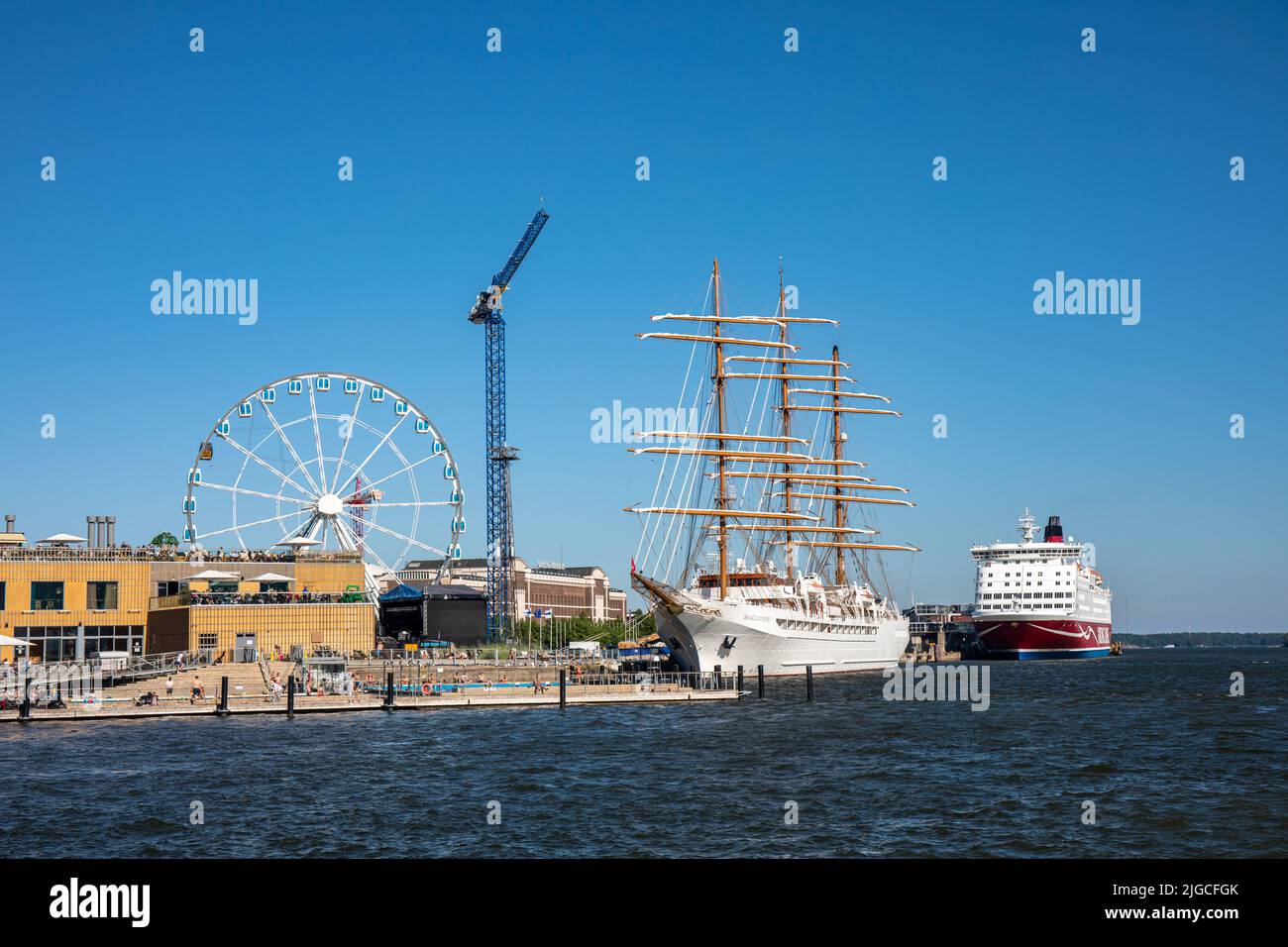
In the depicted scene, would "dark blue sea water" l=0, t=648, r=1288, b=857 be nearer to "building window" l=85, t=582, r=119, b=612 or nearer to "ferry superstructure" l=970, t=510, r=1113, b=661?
"building window" l=85, t=582, r=119, b=612

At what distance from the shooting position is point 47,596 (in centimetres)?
9156

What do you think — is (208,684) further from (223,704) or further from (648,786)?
(648,786)

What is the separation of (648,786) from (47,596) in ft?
224

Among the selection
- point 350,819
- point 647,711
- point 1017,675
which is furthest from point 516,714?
point 1017,675

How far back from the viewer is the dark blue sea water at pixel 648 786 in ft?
97.7

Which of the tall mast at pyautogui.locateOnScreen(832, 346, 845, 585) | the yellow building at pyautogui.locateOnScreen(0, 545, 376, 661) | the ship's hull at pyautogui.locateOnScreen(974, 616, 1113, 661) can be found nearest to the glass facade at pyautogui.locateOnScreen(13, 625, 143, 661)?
the yellow building at pyautogui.locateOnScreen(0, 545, 376, 661)

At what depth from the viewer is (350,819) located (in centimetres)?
3300

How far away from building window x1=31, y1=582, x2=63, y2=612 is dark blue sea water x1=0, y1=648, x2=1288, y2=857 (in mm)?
35522

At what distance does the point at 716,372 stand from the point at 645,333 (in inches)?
283

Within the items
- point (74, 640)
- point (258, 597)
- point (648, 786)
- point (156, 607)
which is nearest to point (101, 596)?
point (74, 640)

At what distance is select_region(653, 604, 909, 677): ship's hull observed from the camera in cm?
9469

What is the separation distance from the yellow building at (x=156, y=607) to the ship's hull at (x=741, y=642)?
23.8 meters

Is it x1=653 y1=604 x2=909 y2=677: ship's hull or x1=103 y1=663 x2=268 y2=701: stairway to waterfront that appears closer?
x1=103 y1=663 x2=268 y2=701: stairway to waterfront
